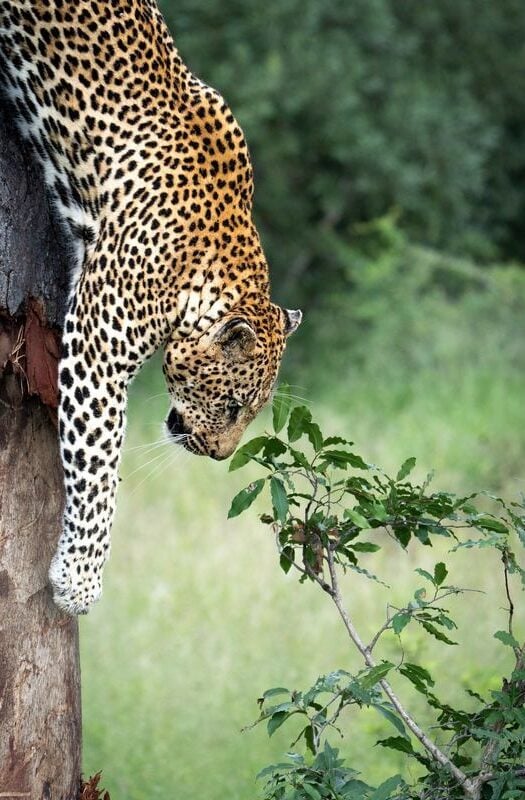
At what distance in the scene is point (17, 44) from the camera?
5.20 metres

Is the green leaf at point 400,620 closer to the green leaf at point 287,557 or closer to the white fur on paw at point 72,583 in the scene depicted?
the green leaf at point 287,557

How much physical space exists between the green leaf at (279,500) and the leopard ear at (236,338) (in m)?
0.93

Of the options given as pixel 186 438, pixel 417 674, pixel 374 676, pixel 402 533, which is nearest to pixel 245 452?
pixel 402 533

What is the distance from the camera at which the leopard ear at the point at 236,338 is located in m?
5.45

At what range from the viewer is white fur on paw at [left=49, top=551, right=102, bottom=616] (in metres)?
5.20

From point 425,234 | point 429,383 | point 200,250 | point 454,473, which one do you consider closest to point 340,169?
point 425,234

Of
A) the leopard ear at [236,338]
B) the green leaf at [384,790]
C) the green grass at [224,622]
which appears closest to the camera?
the green leaf at [384,790]

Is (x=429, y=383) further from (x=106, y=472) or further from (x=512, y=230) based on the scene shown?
(x=106, y=472)

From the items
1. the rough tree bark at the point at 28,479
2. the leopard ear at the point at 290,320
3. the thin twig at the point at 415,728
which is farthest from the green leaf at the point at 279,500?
the leopard ear at the point at 290,320

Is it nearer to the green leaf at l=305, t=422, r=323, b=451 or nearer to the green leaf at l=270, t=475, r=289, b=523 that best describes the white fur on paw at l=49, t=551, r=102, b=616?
the green leaf at l=270, t=475, r=289, b=523

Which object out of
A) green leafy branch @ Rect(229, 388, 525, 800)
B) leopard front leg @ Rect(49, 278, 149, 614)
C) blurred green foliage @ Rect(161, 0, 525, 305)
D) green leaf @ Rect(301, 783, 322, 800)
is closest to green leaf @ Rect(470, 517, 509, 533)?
green leafy branch @ Rect(229, 388, 525, 800)

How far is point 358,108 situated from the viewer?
18906 mm

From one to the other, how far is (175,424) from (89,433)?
31.9 inches

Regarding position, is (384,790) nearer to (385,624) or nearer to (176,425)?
(385,624)
